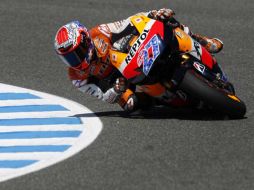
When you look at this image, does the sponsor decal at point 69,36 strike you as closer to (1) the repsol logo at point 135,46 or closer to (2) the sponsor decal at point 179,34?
(1) the repsol logo at point 135,46

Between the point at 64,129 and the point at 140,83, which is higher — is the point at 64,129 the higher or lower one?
the lower one

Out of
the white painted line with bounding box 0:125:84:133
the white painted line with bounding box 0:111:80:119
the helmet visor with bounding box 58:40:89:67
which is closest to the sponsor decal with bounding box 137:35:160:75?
the helmet visor with bounding box 58:40:89:67

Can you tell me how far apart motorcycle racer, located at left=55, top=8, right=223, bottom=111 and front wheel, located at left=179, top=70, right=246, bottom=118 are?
530mm

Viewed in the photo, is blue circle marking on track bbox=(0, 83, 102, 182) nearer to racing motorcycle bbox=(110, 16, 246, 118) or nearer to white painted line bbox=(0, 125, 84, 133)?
white painted line bbox=(0, 125, 84, 133)

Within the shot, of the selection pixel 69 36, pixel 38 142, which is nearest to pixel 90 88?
pixel 69 36

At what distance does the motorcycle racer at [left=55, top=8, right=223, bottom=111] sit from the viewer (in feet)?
33.3

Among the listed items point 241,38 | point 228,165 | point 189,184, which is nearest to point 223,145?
point 228,165

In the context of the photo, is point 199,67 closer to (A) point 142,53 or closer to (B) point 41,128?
(A) point 142,53

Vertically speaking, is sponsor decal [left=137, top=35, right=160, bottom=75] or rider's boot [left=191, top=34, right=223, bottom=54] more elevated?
sponsor decal [left=137, top=35, right=160, bottom=75]

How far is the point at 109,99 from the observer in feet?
34.0

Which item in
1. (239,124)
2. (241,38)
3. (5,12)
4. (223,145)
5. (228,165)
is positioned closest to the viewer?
(228,165)

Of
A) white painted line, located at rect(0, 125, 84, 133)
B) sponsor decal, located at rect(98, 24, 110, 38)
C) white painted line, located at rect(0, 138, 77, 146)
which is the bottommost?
white painted line, located at rect(0, 125, 84, 133)

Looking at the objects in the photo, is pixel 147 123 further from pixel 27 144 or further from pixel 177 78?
pixel 27 144

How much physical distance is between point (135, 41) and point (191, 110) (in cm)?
115
